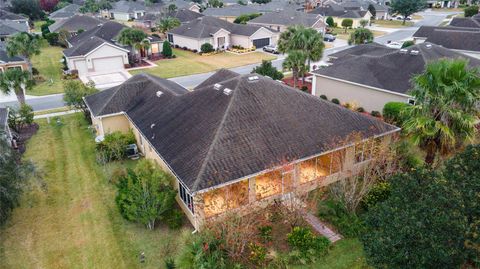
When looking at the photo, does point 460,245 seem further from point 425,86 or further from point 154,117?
point 154,117

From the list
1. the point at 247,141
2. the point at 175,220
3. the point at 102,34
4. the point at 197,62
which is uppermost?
the point at 102,34

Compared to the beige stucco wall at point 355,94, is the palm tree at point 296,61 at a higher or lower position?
higher

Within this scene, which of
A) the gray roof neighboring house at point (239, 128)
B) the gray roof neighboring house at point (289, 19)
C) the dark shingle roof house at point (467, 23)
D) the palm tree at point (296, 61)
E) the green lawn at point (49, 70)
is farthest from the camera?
the gray roof neighboring house at point (289, 19)

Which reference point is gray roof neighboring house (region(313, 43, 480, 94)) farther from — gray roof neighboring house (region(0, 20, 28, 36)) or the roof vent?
gray roof neighboring house (region(0, 20, 28, 36))

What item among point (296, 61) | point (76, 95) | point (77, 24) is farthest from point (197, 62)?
point (77, 24)

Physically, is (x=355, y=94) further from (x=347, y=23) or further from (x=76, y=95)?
(x=347, y=23)

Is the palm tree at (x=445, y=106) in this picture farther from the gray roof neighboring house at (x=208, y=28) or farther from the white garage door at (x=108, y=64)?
the gray roof neighboring house at (x=208, y=28)

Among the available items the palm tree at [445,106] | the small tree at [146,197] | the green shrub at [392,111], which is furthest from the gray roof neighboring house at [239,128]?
the green shrub at [392,111]

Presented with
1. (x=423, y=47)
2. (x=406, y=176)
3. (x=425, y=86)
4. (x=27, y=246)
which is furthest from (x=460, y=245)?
(x=423, y=47)
